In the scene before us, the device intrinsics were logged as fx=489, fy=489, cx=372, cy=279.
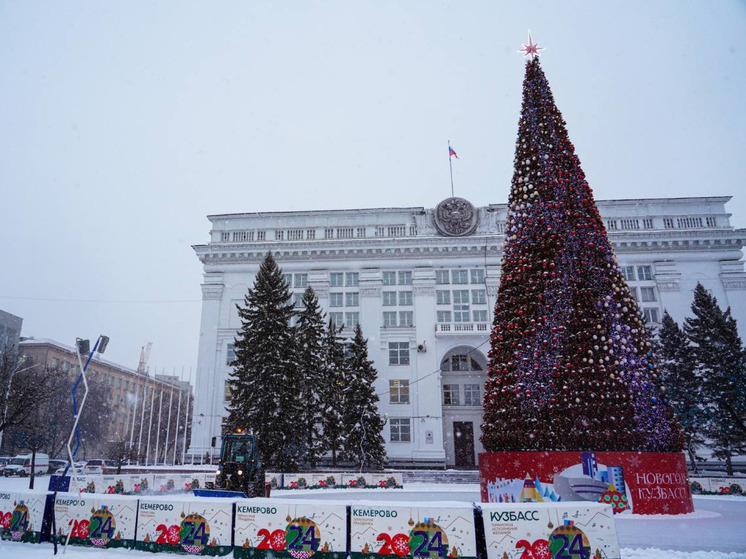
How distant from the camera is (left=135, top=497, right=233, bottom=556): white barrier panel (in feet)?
33.6

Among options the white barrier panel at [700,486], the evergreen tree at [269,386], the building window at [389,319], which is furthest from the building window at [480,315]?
the white barrier panel at [700,486]

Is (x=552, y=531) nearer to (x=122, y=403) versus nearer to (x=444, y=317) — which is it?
(x=444, y=317)

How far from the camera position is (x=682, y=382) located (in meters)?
35.4

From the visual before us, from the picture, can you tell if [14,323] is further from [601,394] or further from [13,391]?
[601,394]

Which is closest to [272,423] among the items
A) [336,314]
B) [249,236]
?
[336,314]

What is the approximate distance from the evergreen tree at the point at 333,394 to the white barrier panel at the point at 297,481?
6.72 metres

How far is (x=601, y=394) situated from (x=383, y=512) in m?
8.08

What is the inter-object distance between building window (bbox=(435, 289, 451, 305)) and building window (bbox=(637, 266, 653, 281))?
17.2 m

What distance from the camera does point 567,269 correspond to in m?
15.3

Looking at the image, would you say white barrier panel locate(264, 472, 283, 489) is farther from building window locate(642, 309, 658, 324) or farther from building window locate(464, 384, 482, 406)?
building window locate(642, 309, 658, 324)

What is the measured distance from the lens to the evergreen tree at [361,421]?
36500mm

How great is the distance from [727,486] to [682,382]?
14282 millimetres

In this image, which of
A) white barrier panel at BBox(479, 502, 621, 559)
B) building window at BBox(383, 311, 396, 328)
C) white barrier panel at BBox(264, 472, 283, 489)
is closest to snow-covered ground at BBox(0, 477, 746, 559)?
white barrier panel at BBox(479, 502, 621, 559)

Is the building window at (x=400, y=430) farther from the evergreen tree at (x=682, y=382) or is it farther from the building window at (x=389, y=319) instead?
the evergreen tree at (x=682, y=382)
